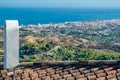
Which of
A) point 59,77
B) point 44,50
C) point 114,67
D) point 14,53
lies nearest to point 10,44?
point 14,53

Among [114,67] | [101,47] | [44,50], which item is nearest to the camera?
[114,67]

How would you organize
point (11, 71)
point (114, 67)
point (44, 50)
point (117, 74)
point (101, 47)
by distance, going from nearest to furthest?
point (117, 74)
point (114, 67)
point (11, 71)
point (44, 50)
point (101, 47)

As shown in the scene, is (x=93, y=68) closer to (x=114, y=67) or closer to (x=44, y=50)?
(x=114, y=67)

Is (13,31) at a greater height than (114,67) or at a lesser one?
greater

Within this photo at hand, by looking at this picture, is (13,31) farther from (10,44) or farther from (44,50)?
(44,50)

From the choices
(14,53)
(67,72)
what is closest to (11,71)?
(14,53)

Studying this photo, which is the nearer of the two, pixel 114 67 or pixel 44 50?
pixel 114 67
